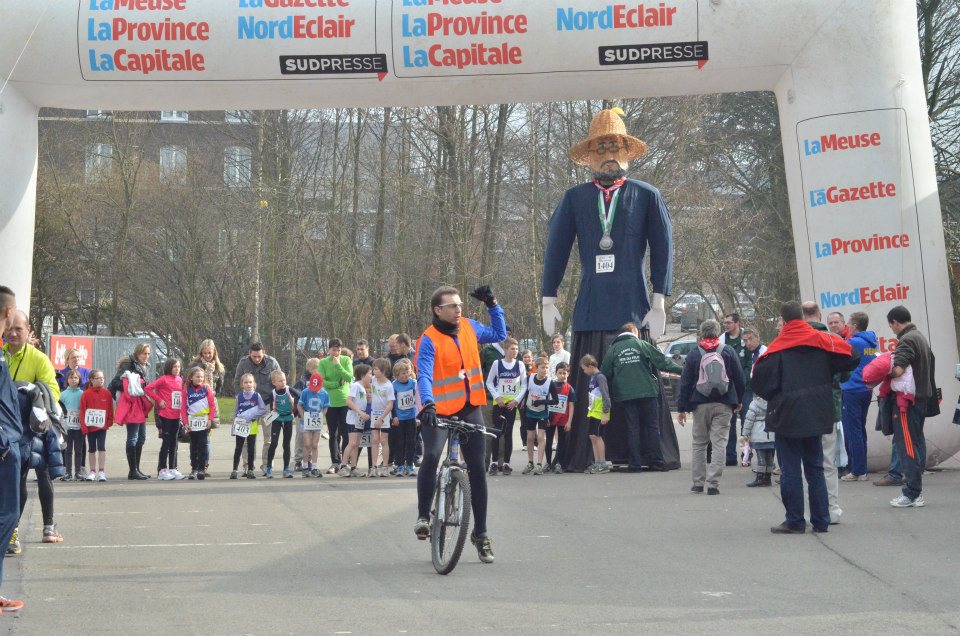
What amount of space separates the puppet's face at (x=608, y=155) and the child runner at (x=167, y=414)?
572 centimetres

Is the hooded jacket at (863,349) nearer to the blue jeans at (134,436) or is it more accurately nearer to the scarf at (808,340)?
the scarf at (808,340)

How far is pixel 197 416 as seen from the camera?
624 inches

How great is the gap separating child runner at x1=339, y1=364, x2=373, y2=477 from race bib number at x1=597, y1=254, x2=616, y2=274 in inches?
126

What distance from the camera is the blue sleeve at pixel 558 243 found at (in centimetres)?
1559

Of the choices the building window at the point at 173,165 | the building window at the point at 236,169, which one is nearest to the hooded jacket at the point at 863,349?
the building window at the point at 236,169

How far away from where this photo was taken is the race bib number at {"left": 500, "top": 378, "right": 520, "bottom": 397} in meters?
15.5

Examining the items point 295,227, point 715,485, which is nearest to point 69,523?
point 715,485

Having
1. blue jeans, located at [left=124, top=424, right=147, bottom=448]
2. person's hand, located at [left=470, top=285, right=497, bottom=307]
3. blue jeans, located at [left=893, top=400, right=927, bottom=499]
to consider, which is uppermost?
person's hand, located at [left=470, top=285, right=497, bottom=307]

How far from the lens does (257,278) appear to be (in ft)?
124

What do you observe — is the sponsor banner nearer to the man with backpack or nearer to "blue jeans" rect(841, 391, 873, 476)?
the man with backpack

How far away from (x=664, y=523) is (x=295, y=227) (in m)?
27.6

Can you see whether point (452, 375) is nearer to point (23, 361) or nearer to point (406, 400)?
point (23, 361)

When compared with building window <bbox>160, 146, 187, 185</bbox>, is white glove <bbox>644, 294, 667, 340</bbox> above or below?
below

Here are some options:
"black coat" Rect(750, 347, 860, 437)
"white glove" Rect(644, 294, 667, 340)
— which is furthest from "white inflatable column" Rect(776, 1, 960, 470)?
"black coat" Rect(750, 347, 860, 437)
